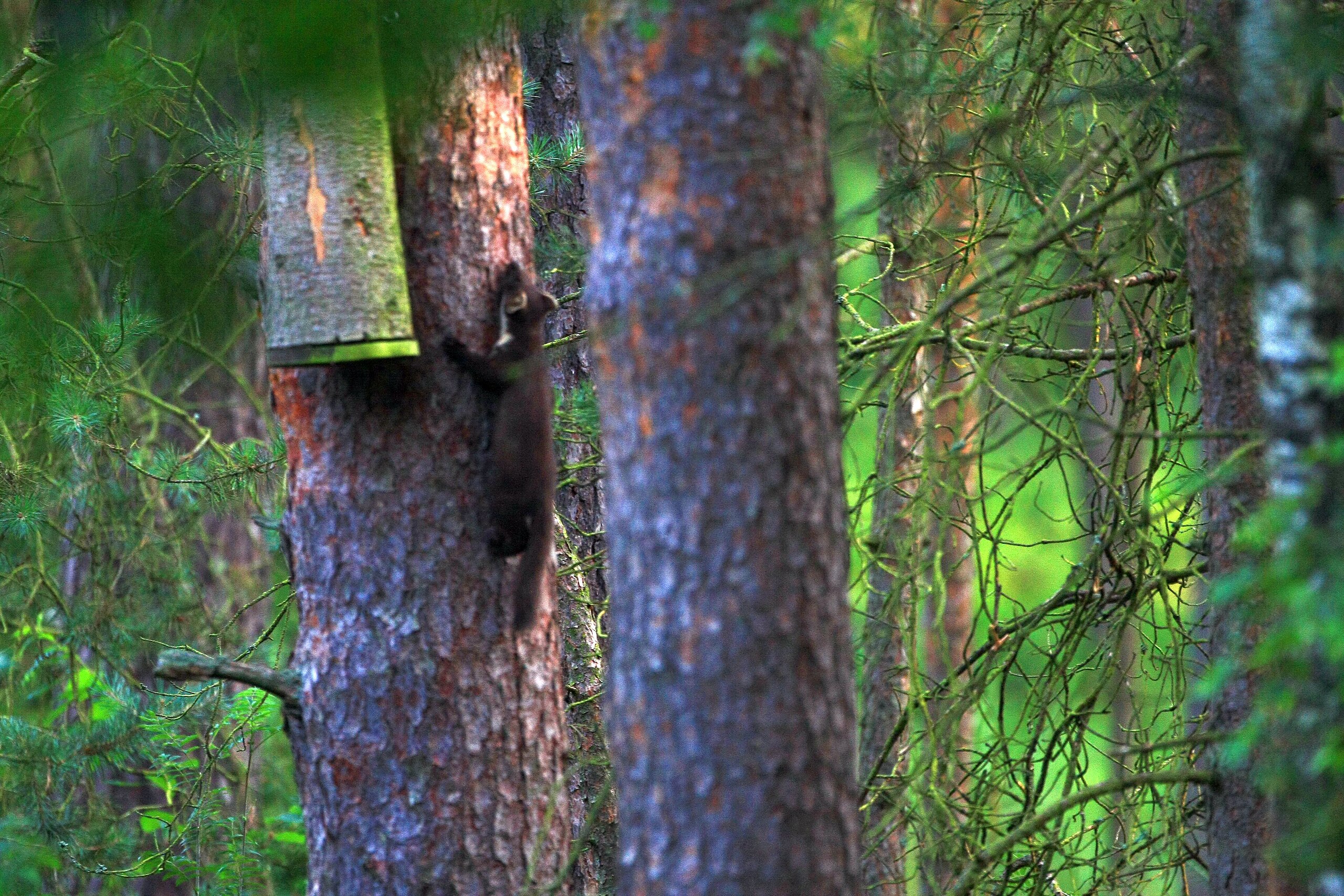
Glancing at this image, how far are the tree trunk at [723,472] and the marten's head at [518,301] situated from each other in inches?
37.6

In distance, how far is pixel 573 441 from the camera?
4.04 m

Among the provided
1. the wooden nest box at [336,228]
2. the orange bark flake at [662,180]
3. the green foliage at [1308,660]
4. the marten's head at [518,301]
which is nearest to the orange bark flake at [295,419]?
the wooden nest box at [336,228]

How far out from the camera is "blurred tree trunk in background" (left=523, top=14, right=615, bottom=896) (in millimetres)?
4195

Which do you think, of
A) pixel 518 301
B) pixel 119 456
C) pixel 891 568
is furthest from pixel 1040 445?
pixel 119 456

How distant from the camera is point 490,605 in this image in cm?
294

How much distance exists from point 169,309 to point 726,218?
327 centimetres

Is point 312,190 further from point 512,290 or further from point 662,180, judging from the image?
point 662,180

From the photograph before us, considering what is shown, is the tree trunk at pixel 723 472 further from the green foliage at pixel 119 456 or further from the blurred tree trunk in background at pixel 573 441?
the blurred tree trunk in background at pixel 573 441

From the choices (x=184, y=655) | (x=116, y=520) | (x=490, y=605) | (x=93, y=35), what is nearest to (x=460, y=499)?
(x=490, y=605)

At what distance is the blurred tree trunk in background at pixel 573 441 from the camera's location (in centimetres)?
420

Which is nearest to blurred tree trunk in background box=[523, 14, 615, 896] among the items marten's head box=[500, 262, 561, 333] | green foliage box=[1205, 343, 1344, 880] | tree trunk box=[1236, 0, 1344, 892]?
marten's head box=[500, 262, 561, 333]

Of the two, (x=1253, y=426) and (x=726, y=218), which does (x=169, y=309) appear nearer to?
(x=726, y=218)

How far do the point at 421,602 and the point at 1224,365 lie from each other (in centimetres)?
193

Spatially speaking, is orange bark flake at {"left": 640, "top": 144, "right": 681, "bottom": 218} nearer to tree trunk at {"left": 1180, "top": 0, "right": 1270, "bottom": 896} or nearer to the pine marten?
the pine marten
